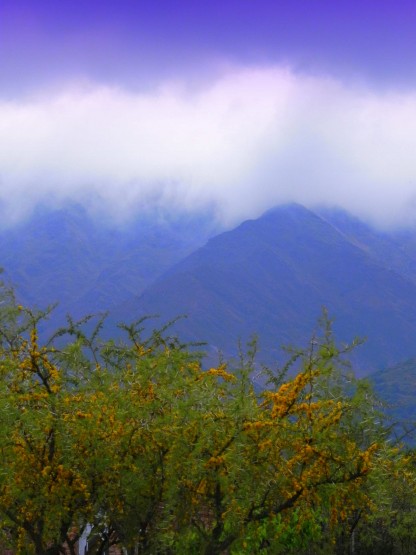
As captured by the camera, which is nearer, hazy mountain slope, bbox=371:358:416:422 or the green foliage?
the green foliage

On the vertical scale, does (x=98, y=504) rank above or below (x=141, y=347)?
below

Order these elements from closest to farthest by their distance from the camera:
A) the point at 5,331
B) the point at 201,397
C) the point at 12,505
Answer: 1. the point at 201,397
2. the point at 12,505
3. the point at 5,331

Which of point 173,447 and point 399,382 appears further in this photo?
point 399,382

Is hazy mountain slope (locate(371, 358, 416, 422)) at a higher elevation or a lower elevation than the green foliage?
higher

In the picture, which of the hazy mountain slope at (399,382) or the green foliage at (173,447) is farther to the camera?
the hazy mountain slope at (399,382)

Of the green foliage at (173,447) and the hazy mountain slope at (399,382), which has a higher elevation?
the hazy mountain slope at (399,382)

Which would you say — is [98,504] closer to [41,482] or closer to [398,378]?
[41,482]

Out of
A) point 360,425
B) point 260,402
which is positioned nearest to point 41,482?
point 260,402

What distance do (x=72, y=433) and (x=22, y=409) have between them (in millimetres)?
837

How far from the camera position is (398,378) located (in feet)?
616

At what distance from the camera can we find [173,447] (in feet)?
39.9

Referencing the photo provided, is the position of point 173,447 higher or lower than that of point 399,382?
lower

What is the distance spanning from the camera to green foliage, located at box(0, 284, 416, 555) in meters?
12.2

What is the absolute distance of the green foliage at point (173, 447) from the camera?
12164 mm
